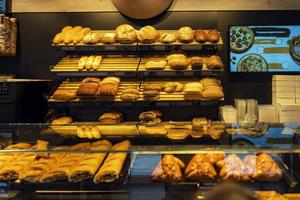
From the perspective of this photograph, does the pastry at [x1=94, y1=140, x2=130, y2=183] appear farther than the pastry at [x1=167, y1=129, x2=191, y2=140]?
No

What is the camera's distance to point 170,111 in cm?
416

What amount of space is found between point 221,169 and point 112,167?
53 centimetres

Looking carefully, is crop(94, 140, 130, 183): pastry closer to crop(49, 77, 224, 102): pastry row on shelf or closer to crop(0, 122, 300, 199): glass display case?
crop(0, 122, 300, 199): glass display case

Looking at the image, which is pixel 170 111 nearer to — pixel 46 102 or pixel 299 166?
pixel 46 102

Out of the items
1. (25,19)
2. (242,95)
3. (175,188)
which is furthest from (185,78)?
(175,188)

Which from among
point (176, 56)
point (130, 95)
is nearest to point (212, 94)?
point (176, 56)

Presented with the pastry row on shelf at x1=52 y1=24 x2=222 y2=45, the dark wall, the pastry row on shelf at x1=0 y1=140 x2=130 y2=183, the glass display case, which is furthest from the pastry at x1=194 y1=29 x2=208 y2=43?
the pastry row on shelf at x1=0 y1=140 x2=130 y2=183

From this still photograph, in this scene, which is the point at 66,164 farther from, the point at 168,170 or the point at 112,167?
the point at 168,170

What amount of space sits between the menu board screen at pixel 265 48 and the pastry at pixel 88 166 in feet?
8.86

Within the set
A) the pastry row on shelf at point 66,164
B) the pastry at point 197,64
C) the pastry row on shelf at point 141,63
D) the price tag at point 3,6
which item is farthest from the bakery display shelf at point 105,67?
the pastry row on shelf at point 66,164

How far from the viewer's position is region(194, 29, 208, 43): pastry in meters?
3.75

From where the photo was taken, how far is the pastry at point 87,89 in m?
3.64

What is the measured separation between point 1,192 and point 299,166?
1484mm

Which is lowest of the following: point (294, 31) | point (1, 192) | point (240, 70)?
point (1, 192)
